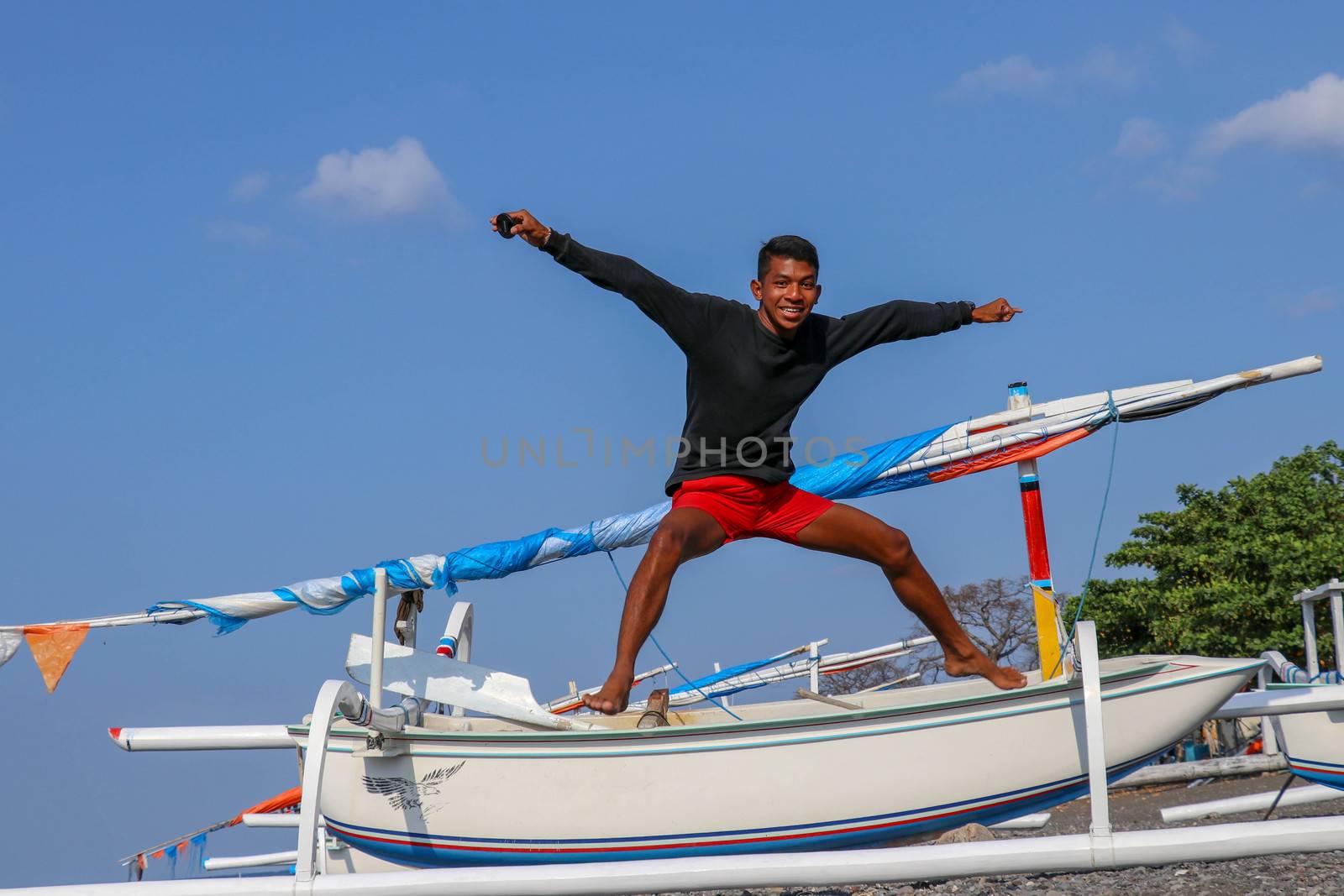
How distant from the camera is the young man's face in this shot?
479 centimetres

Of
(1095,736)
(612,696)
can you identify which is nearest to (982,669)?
(1095,736)

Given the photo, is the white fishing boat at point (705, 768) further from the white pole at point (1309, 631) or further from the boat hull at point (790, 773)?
the white pole at point (1309, 631)

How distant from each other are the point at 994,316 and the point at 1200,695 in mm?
1725

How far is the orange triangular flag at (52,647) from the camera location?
5.94 metres

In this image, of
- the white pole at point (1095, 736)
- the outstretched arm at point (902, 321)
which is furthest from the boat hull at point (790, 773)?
the outstretched arm at point (902, 321)

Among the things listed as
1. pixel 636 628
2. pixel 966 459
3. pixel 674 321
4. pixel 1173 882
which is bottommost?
pixel 1173 882

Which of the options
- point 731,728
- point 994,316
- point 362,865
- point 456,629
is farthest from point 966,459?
point 362,865

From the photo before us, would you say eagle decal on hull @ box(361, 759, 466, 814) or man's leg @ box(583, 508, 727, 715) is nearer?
man's leg @ box(583, 508, 727, 715)

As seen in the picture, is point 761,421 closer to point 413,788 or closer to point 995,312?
point 995,312

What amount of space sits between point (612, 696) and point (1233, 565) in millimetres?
17584

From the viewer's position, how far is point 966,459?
5992 mm

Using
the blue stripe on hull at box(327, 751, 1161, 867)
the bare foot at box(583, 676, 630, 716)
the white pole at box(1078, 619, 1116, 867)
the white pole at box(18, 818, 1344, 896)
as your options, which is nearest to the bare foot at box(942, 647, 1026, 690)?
the blue stripe on hull at box(327, 751, 1161, 867)

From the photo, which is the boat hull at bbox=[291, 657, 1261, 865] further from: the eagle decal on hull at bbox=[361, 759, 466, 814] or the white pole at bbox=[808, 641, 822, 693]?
the white pole at bbox=[808, 641, 822, 693]

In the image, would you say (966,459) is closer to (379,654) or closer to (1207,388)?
(1207,388)
